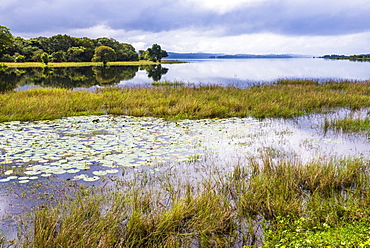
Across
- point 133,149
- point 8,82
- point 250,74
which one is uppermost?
point 250,74

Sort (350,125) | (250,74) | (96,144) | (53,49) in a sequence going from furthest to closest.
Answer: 1. (53,49)
2. (250,74)
3. (350,125)
4. (96,144)

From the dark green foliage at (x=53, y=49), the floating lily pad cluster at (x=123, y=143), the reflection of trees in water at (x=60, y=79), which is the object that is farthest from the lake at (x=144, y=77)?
the dark green foliage at (x=53, y=49)

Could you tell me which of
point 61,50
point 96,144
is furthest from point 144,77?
point 61,50

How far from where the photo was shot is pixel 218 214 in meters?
4.69

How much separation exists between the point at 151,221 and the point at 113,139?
17.6 feet

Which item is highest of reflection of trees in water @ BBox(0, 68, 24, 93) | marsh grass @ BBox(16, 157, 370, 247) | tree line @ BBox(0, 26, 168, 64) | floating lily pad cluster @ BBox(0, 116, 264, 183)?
tree line @ BBox(0, 26, 168, 64)

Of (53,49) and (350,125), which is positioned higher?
(53,49)

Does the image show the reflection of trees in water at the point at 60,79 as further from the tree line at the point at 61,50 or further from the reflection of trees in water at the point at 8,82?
the tree line at the point at 61,50

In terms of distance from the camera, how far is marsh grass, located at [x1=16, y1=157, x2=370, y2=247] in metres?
4.10

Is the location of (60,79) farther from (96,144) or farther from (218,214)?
(218,214)

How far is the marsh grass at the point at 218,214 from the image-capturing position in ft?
13.5

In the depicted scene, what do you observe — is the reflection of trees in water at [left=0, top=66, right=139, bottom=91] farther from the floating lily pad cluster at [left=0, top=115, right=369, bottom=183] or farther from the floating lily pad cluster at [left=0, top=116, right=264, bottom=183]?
the floating lily pad cluster at [left=0, top=115, right=369, bottom=183]

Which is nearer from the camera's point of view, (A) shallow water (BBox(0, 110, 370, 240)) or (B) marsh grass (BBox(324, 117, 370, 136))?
(A) shallow water (BBox(0, 110, 370, 240))

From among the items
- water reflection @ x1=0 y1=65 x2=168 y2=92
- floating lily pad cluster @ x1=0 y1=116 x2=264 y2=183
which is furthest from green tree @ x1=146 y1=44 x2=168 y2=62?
floating lily pad cluster @ x1=0 y1=116 x2=264 y2=183
